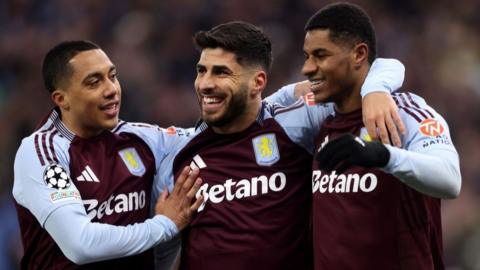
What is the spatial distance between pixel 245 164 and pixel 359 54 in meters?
0.76

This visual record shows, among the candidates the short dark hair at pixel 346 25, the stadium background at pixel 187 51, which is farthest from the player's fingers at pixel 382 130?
the stadium background at pixel 187 51

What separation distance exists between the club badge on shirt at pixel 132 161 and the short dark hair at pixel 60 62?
463mm

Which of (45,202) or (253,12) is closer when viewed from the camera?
(45,202)

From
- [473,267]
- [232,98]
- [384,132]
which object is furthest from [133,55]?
[384,132]

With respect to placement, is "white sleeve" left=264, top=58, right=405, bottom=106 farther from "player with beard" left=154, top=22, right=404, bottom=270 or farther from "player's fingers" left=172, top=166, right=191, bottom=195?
"player's fingers" left=172, top=166, right=191, bottom=195

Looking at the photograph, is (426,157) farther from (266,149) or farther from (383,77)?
(266,149)

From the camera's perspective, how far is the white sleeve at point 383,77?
4.85m

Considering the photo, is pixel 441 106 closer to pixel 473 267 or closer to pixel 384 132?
pixel 473 267

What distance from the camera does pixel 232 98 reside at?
521 cm

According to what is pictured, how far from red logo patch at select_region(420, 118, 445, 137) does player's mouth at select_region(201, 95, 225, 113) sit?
102cm

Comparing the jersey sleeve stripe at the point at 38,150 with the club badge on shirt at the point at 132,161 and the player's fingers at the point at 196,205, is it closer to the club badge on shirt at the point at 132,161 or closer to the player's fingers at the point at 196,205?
the club badge on shirt at the point at 132,161

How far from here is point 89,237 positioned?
4.93 metres

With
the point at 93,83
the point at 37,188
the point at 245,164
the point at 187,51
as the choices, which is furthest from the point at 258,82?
the point at 187,51

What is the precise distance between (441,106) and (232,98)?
5.66 metres
